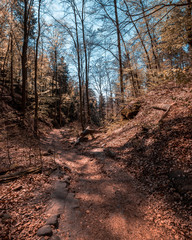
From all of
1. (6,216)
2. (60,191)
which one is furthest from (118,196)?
(6,216)

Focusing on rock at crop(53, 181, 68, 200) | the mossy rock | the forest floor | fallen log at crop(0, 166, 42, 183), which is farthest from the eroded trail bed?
the mossy rock

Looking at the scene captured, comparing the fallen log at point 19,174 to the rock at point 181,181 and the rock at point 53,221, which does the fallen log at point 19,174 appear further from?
the rock at point 181,181

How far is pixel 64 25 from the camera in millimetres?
12266

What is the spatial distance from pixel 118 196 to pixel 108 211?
1.99 ft

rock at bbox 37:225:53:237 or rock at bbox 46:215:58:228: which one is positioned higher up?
rock at bbox 37:225:53:237

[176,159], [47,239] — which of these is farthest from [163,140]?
[47,239]

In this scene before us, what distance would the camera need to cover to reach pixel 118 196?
134 inches

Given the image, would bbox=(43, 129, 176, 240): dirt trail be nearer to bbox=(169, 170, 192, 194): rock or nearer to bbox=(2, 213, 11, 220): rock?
bbox=(169, 170, 192, 194): rock

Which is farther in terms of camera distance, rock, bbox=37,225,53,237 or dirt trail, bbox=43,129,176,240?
dirt trail, bbox=43,129,176,240

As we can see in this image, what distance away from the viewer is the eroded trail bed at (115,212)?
2.33m

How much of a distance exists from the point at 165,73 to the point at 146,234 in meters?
4.08

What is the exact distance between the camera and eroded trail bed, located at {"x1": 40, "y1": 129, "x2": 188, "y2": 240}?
2.33 metres

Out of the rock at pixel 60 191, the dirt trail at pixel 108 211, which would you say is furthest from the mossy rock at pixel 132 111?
the rock at pixel 60 191

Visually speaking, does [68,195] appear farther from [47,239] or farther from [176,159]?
[176,159]
